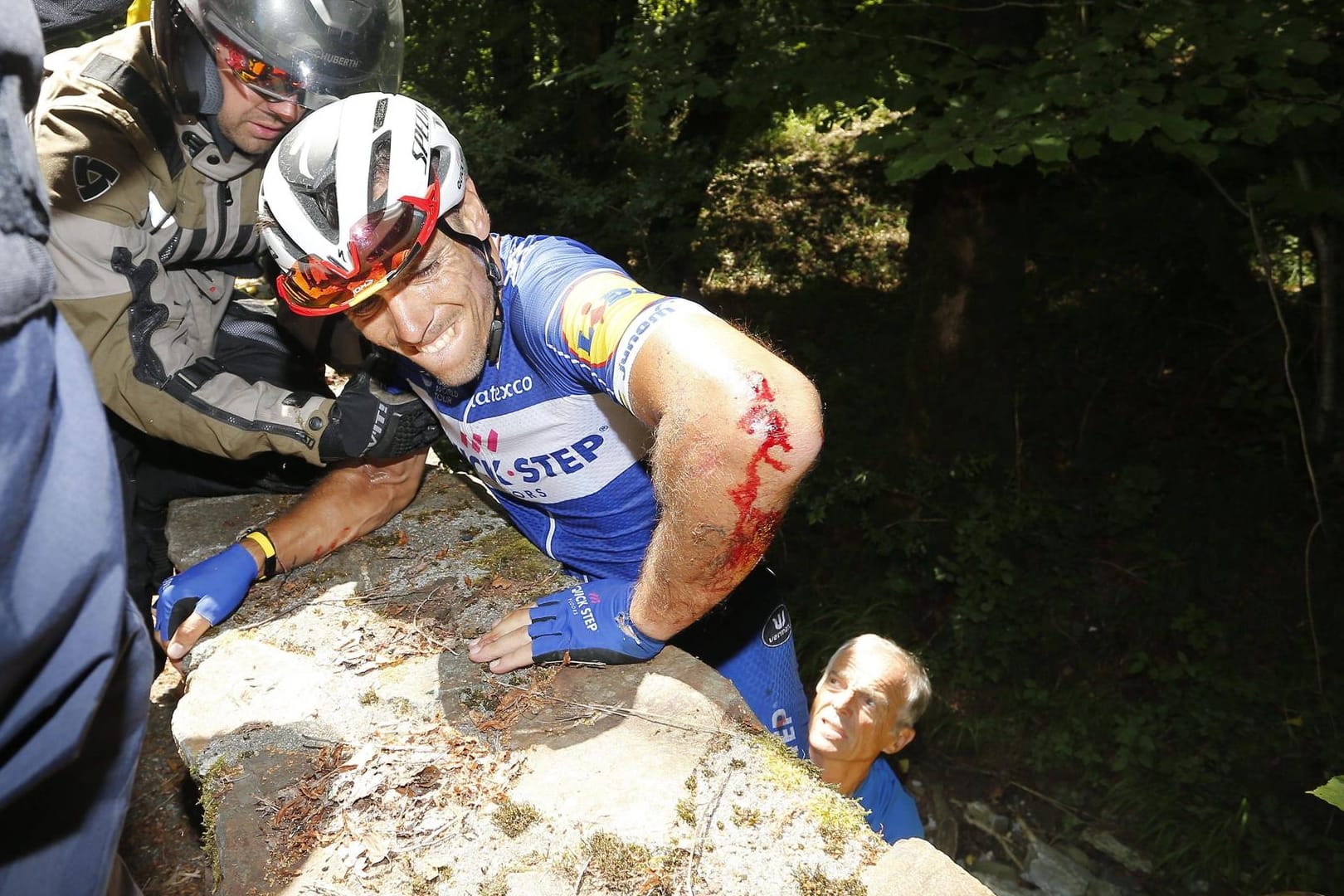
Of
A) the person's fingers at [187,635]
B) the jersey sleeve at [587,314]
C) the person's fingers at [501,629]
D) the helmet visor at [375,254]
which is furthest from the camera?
the person's fingers at [187,635]

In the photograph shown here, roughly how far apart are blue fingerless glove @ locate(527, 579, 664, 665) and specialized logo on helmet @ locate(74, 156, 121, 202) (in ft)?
6.24

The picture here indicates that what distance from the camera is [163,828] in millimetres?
3523

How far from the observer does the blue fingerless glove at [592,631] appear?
231cm

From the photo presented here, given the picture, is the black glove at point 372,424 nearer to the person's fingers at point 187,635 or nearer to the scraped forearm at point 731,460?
the person's fingers at point 187,635

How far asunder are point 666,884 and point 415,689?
3.06 ft

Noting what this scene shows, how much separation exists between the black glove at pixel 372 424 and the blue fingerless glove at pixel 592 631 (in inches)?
37.3

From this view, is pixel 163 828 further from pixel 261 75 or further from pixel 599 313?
pixel 599 313

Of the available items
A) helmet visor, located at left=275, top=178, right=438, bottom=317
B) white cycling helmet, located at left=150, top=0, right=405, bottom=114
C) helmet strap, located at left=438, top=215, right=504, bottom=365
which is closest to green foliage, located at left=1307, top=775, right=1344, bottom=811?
helmet strap, located at left=438, top=215, right=504, bottom=365

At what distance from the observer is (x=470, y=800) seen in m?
2.01

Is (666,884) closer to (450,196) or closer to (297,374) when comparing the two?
(450,196)

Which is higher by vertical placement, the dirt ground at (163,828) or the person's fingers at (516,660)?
the person's fingers at (516,660)

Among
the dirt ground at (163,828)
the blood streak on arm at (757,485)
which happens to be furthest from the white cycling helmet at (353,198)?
the dirt ground at (163,828)

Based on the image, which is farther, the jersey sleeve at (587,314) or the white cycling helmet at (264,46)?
the white cycling helmet at (264,46)

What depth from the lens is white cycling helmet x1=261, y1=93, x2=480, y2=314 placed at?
90.7 inches
